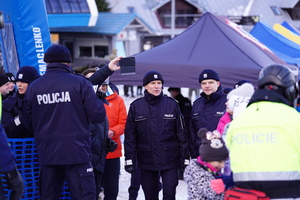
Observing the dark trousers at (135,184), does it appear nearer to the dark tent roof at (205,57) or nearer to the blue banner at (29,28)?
the dark tent roof at (205,57)

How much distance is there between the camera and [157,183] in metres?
6.38

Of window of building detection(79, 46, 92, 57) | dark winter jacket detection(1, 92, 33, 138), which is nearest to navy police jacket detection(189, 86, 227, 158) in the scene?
dark winter jacket detection(1, 92, 33, 138)

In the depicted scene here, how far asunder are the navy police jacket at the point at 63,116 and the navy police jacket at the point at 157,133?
4.43 ft

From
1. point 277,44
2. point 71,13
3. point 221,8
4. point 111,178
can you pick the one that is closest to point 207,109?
point 111,178

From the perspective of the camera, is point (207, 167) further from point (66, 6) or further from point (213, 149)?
point (66, 6)

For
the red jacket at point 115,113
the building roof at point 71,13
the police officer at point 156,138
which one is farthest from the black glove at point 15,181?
the building roof at point 71,13

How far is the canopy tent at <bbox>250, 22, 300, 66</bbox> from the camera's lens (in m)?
13.5

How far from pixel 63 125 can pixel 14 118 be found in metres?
0.67

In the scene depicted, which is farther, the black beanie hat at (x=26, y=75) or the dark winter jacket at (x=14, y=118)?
the black beanie hat at (x=26, y=75)

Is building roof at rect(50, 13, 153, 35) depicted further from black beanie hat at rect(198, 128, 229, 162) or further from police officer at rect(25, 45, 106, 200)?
black beanie hat at rect(198, 128, 229, 162)

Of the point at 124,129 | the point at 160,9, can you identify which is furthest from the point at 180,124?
the point at 160,9

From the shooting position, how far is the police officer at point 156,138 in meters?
6.16

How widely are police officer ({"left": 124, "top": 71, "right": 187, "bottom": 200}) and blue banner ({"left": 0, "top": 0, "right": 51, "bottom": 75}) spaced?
7.53 feet

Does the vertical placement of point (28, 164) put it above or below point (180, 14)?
below
